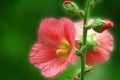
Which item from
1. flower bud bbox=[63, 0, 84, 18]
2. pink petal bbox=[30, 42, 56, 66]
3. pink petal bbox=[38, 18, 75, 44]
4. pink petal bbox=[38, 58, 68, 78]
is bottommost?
pink petal bbox=[38, 58, 68, 78]

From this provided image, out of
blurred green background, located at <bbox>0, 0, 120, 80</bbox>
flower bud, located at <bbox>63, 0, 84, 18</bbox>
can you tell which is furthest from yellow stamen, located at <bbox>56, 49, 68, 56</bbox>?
blurred green background, located at <bbox>0, 0, 120, 80</bbox>

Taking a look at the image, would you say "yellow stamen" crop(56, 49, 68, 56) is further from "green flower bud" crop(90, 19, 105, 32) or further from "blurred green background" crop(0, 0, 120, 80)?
"blurred green background" crop(0, 0, 120, 80)

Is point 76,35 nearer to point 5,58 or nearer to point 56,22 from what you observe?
point 56,22

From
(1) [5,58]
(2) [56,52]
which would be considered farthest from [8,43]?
(2) [56,52]

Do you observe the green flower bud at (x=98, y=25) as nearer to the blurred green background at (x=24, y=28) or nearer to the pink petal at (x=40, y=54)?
the pink petal at (x=40, y=54)

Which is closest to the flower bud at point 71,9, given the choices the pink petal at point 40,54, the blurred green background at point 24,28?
the pink petal at point 40,54

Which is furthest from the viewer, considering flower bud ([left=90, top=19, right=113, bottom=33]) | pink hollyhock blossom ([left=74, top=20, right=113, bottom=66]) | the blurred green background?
the blurred green background

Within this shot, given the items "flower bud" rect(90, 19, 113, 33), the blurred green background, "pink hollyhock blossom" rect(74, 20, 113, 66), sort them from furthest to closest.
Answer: the blurred green background
"pink hollyhock blossom" rect(74, 20, 113, 66)
"flower bud" rect(90, 19, 113, 33)
